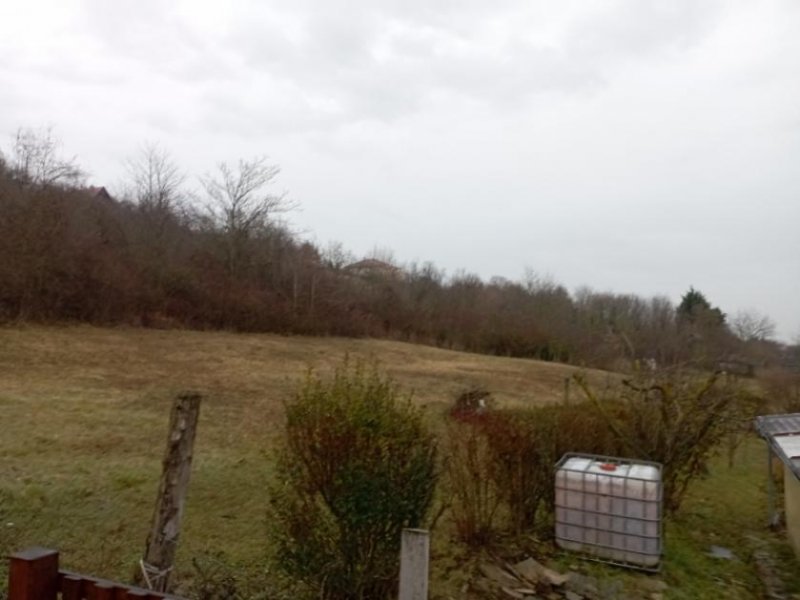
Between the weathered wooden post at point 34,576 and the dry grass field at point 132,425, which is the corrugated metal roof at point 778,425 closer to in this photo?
the dry grass field at point 132,425

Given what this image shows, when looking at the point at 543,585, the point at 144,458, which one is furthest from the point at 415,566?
the point at 144,458

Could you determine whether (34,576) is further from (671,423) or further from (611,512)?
(671,423)

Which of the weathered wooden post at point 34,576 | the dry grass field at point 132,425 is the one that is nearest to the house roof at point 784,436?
the dry grass field at point 132,425

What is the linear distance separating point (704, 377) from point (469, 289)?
3835 centimetres

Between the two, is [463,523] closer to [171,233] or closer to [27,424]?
[27,424]

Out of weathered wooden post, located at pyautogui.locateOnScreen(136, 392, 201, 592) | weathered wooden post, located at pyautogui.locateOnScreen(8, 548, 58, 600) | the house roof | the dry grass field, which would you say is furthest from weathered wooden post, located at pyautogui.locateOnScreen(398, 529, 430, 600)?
the house roof

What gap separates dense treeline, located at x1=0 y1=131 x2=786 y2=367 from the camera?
966 inches

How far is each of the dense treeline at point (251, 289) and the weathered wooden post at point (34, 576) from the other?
1143 centimetres

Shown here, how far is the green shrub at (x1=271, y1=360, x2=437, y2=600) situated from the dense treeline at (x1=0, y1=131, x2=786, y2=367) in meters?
9.39

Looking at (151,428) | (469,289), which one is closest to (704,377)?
(151,428)

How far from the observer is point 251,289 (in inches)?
1345

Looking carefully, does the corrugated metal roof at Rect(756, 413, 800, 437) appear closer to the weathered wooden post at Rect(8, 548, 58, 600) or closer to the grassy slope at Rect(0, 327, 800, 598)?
the grassy slope at Rect(0, 327, 800, 598)

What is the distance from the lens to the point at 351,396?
4.29 m

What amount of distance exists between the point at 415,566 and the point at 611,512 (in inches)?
121
